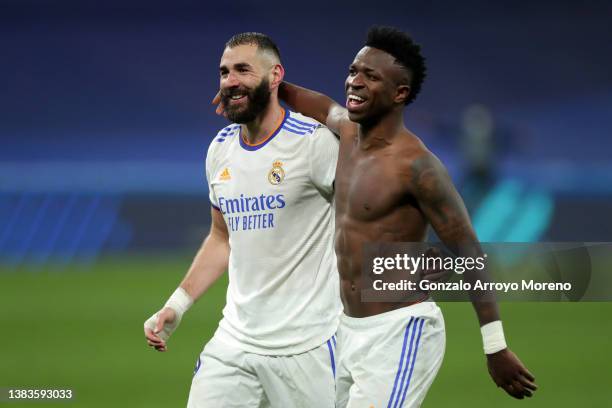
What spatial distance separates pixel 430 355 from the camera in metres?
4.25

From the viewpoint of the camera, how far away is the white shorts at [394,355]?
414 centimetres

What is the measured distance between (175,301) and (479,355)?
5.75 meters

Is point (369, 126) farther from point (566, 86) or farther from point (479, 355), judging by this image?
point (566, 86)

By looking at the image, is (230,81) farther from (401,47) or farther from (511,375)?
(511,375)

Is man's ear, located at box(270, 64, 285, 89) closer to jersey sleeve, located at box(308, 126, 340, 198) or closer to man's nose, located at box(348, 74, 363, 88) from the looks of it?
jersey sleeve, located at box(308, 126, 340, 198)

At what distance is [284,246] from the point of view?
4.85 m

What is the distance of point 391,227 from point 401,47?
2.64 feet

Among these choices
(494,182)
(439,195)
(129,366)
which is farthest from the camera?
(494,182)

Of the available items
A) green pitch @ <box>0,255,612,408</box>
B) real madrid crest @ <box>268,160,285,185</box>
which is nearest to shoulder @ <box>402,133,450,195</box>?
real madrid crest @ <box>268,160,285,185</box>

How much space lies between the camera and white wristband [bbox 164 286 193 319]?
502cm

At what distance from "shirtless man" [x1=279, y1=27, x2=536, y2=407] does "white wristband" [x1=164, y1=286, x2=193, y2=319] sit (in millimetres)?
970

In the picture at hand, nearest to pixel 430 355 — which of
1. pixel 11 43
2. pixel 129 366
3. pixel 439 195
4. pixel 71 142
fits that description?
pixel 439 195

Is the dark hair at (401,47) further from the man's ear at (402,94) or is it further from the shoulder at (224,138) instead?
the shoulder at (224,138)

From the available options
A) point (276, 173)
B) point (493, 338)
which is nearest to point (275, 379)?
point (276, 173)
